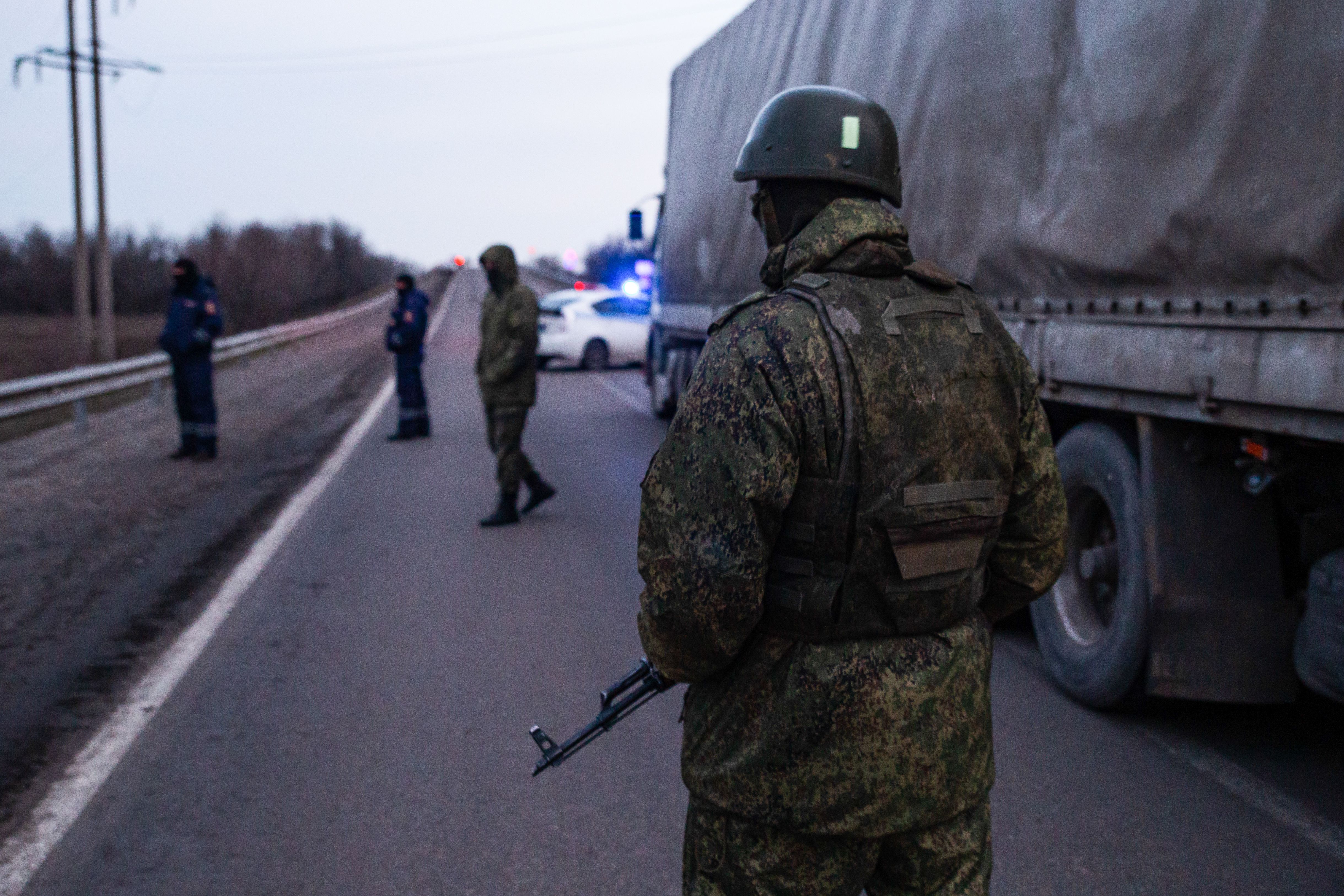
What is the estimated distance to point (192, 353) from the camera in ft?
38.0

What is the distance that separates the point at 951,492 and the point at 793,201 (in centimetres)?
Answer: 58

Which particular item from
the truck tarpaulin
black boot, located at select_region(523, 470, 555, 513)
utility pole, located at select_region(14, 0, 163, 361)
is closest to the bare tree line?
utility pole, located at select_region(14, 0, 163, 361)

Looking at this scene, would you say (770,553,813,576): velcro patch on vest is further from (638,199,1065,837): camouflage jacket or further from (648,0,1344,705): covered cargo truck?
(648,0,1344,705): covered cargo truck

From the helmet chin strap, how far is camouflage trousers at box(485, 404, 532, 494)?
20.4 ft

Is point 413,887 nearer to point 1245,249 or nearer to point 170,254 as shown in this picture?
point 1245,249

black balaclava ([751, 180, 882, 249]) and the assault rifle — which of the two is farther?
the assault rifle

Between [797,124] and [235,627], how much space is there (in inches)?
188

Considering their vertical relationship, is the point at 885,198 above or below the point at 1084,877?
above

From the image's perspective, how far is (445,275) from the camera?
123312 mm

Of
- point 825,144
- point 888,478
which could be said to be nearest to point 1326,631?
point 888,478

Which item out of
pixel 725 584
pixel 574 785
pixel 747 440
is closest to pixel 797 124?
pixel 747 440

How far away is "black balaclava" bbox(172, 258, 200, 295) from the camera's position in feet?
37.8

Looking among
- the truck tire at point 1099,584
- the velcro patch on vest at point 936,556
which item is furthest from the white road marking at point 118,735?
the truck tire at point 1099,584

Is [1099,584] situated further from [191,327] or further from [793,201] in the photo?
[191,327]
